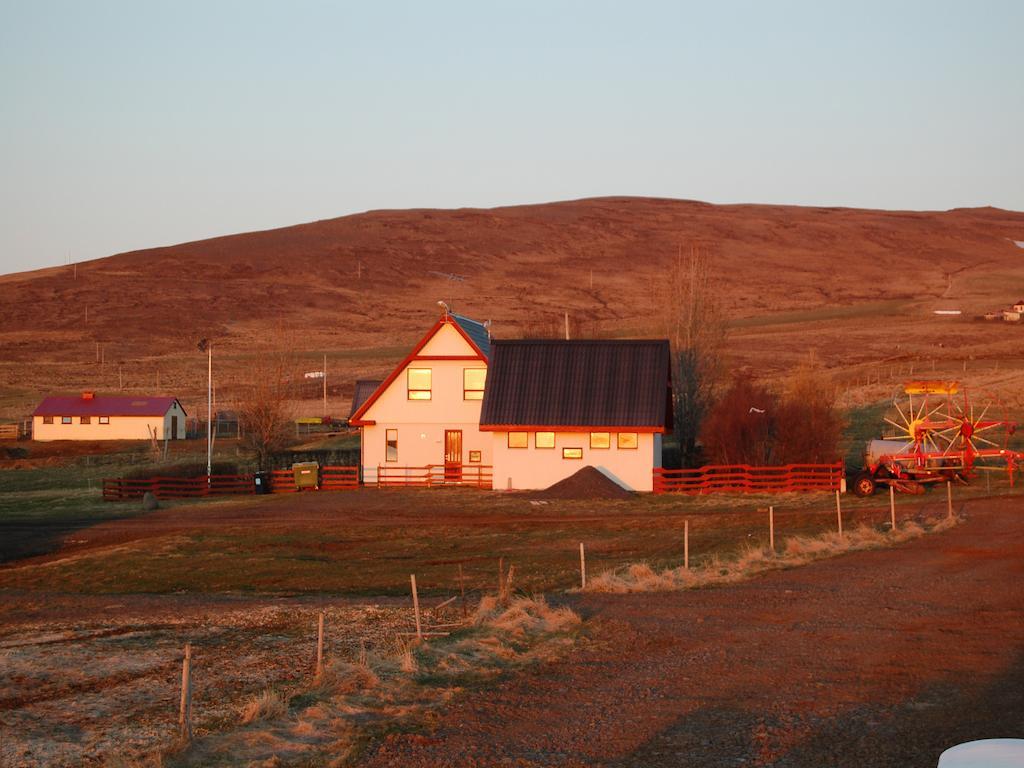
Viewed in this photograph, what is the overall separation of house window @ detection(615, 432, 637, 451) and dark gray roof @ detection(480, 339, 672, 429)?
0.50 m

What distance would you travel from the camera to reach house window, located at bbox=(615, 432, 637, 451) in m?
42.9

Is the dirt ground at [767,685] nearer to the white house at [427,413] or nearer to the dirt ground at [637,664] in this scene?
the dirt ground at [637,664]

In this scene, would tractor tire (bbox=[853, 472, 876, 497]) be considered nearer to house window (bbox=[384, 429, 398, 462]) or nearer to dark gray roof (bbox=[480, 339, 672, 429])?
dark gray roof (bbox=[480, 339, 672, 429])

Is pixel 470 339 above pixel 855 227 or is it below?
below

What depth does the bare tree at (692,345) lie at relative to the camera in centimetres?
5444

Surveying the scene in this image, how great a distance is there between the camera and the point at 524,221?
170m

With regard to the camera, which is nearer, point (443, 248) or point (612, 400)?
point (612, 400)

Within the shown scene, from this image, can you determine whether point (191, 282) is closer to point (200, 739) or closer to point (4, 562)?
point (4, 562)

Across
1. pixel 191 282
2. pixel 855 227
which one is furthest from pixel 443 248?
pixel 855 227

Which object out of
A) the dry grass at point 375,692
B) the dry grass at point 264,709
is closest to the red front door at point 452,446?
the dry grass at point 375,692

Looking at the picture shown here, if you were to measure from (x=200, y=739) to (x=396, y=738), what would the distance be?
6.97 ft

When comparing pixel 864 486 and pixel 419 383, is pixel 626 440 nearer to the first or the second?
pixel 864 486

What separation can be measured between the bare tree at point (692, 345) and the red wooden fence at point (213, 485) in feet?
51.8

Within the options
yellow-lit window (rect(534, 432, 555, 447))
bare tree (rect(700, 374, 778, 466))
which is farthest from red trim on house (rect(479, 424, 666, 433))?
bare tree (rect(700, 374, 778, 466))
